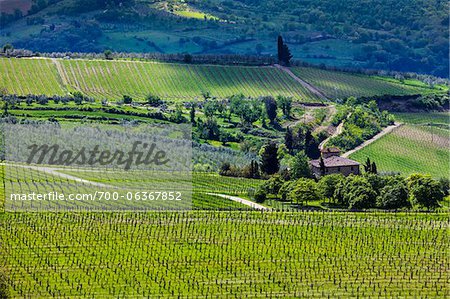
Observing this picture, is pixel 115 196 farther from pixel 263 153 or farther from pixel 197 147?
pixel 197 147

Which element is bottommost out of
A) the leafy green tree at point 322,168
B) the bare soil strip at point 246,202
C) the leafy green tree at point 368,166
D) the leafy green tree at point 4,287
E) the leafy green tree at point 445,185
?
the leafy green tree at point 445,185

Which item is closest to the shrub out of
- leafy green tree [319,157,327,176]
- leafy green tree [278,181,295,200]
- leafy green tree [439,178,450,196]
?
leafy green tree [278,181,295,200]

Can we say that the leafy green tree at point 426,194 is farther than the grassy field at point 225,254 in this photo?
Yes

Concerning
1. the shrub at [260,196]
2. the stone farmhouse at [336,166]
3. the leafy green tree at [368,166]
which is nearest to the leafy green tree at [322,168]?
the stone farmhouse at [336,166]

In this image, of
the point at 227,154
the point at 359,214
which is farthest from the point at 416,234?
the point at 227,154

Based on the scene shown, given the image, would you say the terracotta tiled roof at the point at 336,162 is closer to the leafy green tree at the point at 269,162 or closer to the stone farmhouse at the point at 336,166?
the stone farmhouse at the point at 336,166

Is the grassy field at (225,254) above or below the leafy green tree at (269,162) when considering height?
below

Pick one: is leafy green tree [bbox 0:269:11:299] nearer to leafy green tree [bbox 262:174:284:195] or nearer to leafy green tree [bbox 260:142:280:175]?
leafy green tree [bbox 262:174:284:195]
